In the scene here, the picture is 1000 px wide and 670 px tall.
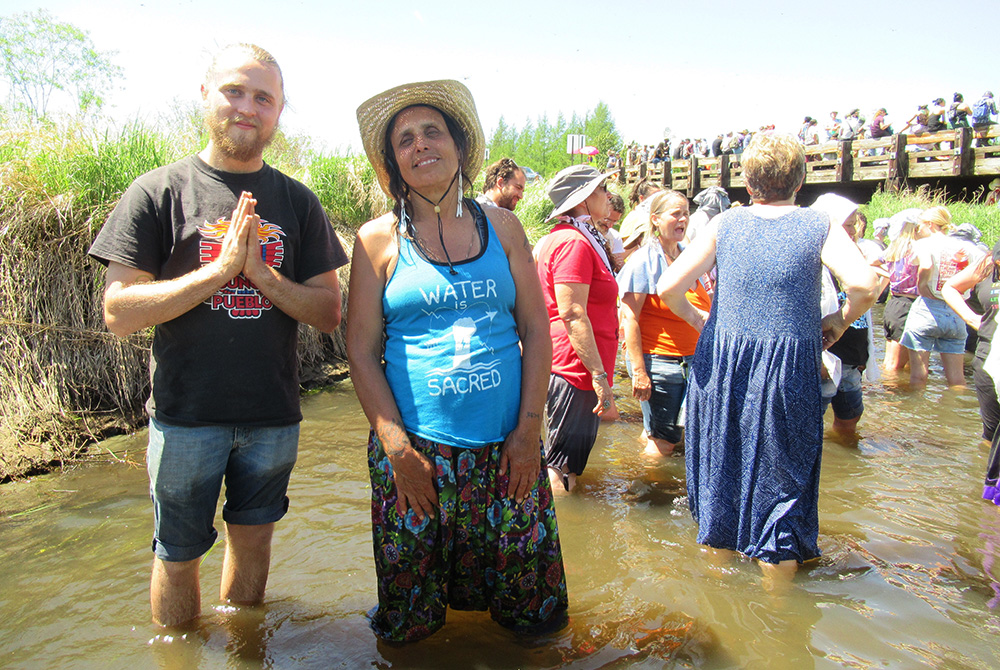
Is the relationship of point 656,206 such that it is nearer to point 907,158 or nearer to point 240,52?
point 240,52

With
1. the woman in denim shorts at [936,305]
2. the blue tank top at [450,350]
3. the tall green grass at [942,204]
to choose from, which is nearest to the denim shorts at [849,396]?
the woman in denim shorts at [936,305]

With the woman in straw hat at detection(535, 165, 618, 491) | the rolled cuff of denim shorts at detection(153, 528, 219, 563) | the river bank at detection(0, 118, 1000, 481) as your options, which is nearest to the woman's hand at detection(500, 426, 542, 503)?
the rolled cuff of denim shorts at detection(153, 528, 219, 563)

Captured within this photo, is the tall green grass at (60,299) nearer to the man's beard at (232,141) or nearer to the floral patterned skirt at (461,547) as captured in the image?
the man's beard at (232,141)

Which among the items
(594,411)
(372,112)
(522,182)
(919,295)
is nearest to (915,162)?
(919,295)

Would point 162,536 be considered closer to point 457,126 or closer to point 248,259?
point 248,259

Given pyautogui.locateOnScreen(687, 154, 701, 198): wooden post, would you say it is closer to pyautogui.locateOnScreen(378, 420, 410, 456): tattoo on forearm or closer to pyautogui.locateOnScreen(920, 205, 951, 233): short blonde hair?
pyautogui.locateOnScreen(920, 205, 951, 233): short blonde hair

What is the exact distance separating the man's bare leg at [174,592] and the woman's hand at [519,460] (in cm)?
124

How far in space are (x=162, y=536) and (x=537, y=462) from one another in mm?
1387

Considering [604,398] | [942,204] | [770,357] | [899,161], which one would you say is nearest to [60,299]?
[604,398]

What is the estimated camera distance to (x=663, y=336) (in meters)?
4.33

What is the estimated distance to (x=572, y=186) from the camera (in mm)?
3986

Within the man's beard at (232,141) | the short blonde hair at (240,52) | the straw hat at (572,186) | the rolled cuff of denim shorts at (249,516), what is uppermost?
the short blonde hair at (240,52)

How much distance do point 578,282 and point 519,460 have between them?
1.56 metres

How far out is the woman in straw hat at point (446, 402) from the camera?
87.4 inches
